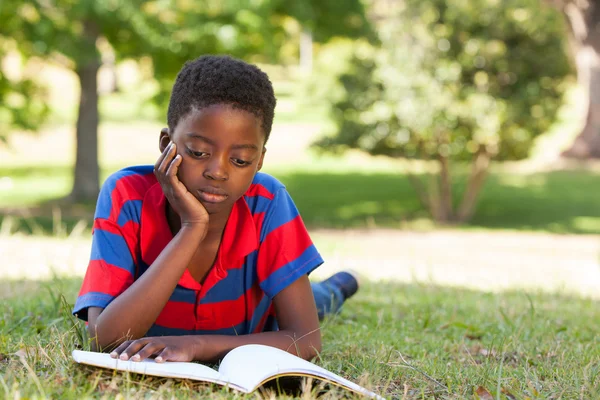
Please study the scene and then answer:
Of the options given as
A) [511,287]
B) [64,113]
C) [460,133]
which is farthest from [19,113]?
[64,113]

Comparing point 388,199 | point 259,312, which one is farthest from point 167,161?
point 388,199

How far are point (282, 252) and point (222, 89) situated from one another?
2.33 feet

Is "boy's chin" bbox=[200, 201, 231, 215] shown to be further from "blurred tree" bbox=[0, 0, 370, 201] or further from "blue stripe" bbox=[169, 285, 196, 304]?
"blurred tree" bbox=[0, 0, 370, 201]

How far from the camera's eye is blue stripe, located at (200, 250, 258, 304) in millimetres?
3061

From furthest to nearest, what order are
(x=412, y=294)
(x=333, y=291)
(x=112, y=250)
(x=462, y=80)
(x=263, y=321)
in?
(x=462, y=80) → (x=412, y=294) → (x=333, y=291) → (x=263, y=321) → (x=112, y=250)

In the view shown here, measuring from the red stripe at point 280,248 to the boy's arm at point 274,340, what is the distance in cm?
10

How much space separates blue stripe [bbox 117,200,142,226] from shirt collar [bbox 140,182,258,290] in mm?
21

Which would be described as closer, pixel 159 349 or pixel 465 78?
pixel 159 349

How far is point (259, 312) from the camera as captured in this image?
130 inches

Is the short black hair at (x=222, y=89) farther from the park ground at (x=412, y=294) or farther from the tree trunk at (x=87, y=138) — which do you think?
the tree trunk at (x=87, y=138)

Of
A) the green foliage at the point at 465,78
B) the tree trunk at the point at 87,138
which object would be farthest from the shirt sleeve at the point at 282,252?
the tree trunk at the point at 87,138

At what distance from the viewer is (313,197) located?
18375 mm

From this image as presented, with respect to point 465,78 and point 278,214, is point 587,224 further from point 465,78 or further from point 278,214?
point 278,214

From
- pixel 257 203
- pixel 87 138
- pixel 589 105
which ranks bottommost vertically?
pixel 589 105
